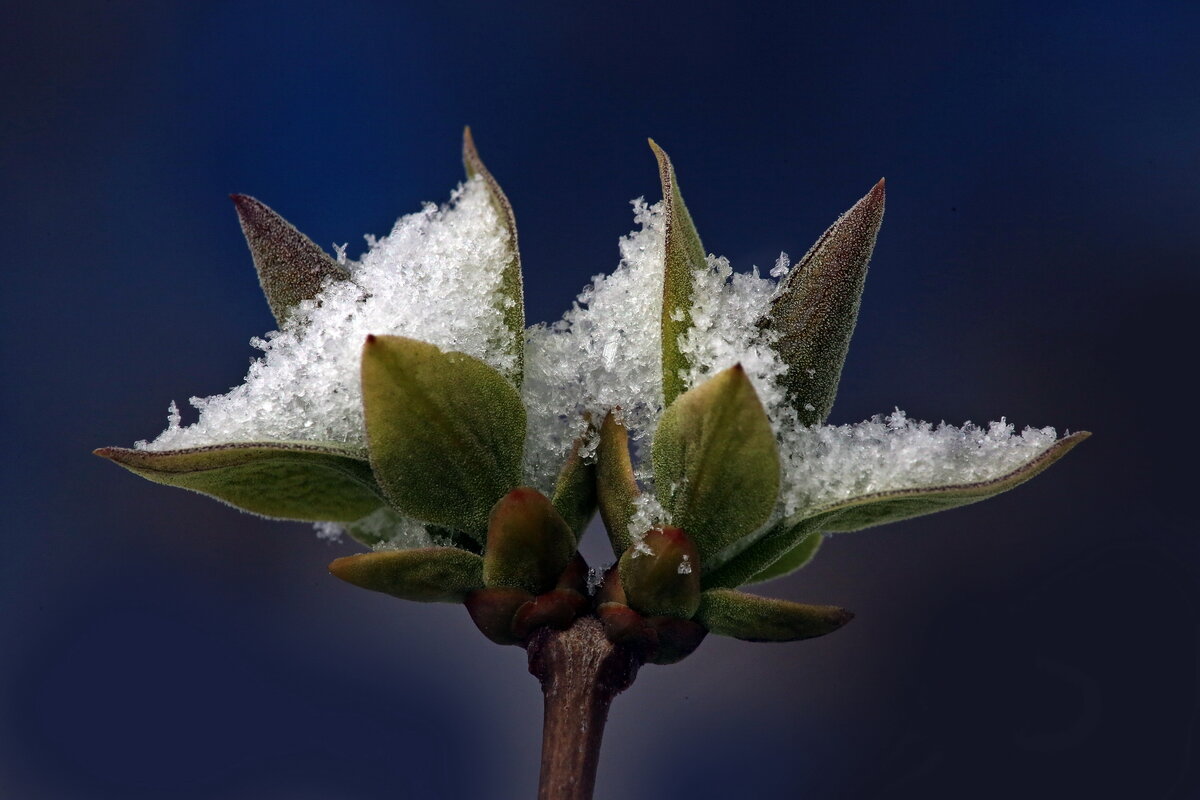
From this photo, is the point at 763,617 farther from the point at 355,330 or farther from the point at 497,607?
the point at 355,330

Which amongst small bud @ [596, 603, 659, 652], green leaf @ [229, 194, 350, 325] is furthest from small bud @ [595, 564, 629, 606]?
green leaf @ [229, 194, 350, 325]

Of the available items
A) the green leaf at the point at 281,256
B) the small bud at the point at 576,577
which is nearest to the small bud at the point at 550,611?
the small bud at the point at 576,577

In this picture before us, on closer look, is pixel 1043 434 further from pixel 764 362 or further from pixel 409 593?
pixel 409 593

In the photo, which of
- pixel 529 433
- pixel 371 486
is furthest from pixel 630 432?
pixel 371 486

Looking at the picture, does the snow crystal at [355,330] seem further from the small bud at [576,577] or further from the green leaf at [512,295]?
the small bud at [576,577]

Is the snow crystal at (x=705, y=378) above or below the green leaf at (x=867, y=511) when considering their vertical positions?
above
